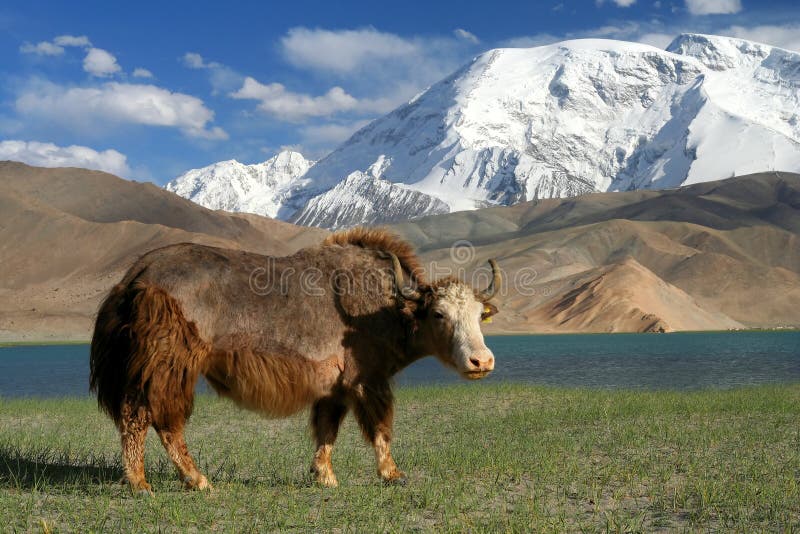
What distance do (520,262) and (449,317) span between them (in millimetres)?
133775

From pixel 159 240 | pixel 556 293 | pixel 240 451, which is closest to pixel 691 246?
pixel 556 293

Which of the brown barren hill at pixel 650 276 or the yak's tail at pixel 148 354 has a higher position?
the brown barren hill at pixel 650 276

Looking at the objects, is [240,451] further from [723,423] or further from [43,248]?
[43,248]

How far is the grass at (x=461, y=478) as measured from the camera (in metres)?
6.00

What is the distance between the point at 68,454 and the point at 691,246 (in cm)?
15503

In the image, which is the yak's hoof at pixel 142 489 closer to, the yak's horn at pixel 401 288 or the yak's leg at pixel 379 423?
the yak's leg at pixel 379 423

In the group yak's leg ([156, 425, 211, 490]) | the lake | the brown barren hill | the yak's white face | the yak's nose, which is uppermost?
the brown barren hill

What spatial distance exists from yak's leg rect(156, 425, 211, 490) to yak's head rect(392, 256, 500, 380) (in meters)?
2.38

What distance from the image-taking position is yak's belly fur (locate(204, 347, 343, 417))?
7.02m

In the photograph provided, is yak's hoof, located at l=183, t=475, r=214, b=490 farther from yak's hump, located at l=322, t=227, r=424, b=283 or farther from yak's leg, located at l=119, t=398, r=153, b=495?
yak's hump, located at l=322, t=227, r=424, b=283

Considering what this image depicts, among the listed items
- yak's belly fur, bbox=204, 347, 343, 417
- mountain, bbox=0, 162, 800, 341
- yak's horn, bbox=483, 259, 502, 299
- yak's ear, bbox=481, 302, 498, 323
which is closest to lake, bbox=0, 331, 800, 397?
yak's ear, bbox=481, 302, 498, 323

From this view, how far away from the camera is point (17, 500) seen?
628 centimetres

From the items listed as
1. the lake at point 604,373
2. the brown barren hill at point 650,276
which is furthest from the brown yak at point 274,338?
the brown barren hill at point 650,276

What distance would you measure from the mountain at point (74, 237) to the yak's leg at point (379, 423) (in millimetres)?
61156
